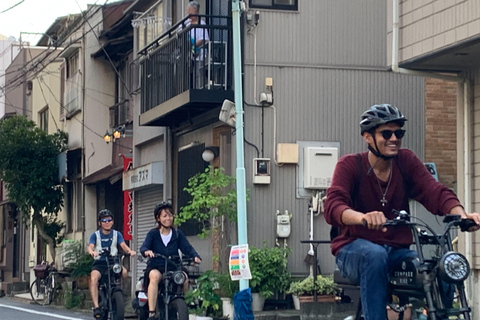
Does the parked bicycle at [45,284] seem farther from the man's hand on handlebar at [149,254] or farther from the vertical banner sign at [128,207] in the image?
the man's hand on handlebar at [149,254]

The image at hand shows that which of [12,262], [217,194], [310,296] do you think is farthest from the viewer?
[12,262]

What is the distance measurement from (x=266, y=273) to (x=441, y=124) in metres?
4.47

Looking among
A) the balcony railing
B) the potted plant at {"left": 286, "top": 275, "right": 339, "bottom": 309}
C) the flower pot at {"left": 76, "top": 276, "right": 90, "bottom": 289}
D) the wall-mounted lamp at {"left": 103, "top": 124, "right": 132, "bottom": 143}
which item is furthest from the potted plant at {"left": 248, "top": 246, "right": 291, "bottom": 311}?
the wall-mounted lamp at {"left": 103, "top": 124, "right": 132, "bottom": 143}

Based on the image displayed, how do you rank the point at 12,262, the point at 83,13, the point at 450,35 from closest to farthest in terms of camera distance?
the point at 450,35 < the point at 83,13 < the point at 12,262

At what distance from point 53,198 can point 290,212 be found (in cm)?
1398

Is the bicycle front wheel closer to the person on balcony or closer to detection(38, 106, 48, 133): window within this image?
detection(38, 106, 48, 133): window

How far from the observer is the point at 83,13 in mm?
22797

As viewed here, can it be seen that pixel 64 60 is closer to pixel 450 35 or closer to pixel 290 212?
pixel 290 212

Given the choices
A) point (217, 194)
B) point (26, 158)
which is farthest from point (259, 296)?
point (26, 158)

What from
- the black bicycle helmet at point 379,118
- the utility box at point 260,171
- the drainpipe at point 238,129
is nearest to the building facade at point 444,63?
the drainpipe at point 238,129

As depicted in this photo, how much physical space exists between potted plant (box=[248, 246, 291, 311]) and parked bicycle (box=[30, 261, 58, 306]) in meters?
10.6

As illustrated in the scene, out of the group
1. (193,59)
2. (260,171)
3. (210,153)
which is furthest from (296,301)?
(193,59)

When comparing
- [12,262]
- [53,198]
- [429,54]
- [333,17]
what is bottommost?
[12,262]

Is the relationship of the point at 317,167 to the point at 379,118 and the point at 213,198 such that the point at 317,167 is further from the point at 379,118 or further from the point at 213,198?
the point at 379,118
